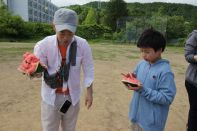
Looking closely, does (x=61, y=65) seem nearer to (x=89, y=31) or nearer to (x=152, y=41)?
(x=152, y=41)

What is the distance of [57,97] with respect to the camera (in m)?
3.35

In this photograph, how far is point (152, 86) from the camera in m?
3.00

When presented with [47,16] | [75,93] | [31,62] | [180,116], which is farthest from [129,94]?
[47,16]

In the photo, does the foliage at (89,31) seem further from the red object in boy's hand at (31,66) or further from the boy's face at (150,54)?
the boy's face at (150,54)

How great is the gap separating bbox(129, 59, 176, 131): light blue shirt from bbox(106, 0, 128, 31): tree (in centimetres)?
5712

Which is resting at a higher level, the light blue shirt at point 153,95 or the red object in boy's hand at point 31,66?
the red object in boy's hand at point 31,66

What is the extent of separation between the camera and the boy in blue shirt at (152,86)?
290cm

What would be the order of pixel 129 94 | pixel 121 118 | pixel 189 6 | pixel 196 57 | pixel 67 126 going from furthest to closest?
pixel 189 6 → pixel 129 94 → pixel 121 118 → pixel 196 57 → pixel 67 126

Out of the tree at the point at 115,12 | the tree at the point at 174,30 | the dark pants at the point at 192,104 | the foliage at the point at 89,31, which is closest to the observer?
A: the dark pants at the point at 192,104

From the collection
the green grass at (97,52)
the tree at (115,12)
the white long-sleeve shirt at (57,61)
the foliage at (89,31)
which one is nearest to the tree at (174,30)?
the foliage at (89,31)

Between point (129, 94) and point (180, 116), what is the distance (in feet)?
6.33

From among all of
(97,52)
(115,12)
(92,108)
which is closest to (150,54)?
(92,108)

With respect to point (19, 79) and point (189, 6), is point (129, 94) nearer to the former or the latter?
point (19, 79)

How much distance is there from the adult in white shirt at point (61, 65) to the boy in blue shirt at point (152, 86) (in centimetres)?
62
